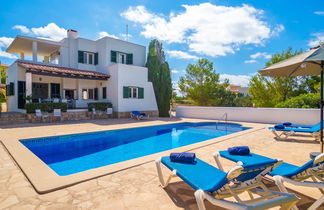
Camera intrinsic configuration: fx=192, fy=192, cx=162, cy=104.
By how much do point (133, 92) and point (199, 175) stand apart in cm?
1588

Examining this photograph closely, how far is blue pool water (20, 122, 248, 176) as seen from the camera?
19.9 ft

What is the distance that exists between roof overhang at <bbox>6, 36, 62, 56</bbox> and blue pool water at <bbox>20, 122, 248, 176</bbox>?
11294mm

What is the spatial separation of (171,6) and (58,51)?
458 inches

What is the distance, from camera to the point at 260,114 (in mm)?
14094

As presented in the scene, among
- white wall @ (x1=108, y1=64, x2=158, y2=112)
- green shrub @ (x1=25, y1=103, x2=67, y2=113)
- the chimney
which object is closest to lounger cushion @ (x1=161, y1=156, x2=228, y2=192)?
green shrub @ (x1=25, y1=103, x2=67, y2=113)

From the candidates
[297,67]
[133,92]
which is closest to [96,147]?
[297,67]

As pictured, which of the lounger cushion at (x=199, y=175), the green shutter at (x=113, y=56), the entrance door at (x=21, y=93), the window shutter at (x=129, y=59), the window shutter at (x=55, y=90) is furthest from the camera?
the window shutter at (x=129, y=59)

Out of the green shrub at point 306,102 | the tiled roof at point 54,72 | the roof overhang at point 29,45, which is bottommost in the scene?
the green shrub at point 306,102

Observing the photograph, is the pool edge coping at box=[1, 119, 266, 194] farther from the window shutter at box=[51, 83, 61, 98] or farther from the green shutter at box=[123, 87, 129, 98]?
the window shutter at box=[51, 83, 61, 98]

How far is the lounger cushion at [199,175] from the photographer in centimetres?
232

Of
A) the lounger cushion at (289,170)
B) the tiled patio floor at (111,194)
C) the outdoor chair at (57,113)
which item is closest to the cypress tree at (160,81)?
the outdoor chair at (57,113)

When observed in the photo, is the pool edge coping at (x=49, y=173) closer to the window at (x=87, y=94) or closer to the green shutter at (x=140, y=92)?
the green shutter at (x=140, y=92)

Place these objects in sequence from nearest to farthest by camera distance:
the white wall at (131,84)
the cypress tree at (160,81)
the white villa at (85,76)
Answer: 1. the white villa at (85,76)
2. the white wall at (131,84)
3. the cypress tree at (160,81)

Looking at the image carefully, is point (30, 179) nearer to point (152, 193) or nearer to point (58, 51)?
point (152, 193)
